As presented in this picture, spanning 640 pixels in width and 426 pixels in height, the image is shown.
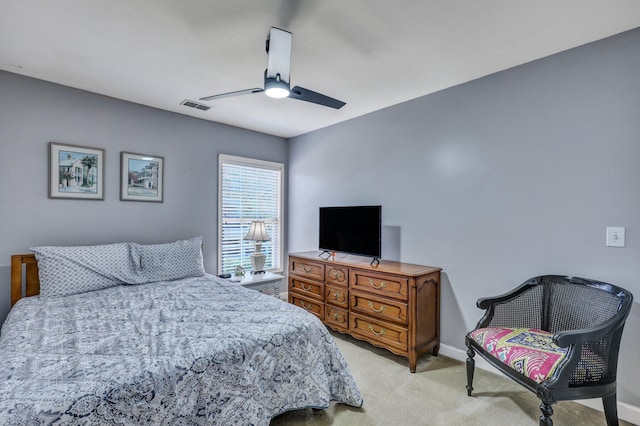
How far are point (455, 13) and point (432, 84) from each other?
1.00 m

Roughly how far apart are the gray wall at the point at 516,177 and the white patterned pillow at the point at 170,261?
6.50ft

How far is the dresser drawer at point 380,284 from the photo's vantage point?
2.66 metres

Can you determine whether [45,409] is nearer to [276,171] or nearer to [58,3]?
[58,3]

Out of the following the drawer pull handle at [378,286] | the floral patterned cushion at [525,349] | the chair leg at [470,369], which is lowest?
the chair leg at [470,369]

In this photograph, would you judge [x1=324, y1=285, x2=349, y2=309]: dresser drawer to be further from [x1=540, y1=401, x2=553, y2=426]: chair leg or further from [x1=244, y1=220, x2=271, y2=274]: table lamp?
[x1=540, y1=401, x2=553, y2=426]: chair leg

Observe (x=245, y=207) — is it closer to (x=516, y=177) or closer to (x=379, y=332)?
(x=379, y=332)

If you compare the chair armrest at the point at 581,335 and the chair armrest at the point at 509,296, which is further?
the chair armrest at the point at 509,296

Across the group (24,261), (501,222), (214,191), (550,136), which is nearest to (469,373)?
(501,222)

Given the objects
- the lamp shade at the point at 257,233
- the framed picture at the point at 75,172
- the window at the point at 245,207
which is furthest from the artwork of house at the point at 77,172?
the lamp shade at the point at 257,233

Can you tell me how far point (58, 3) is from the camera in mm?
1753

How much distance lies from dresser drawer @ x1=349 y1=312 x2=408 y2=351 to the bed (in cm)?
79

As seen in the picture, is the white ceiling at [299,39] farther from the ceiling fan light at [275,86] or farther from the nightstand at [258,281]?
the nightstand at [258,281]

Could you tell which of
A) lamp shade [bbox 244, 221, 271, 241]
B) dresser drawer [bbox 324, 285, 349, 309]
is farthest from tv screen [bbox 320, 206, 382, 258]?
lamp shade [bbox 244, 221, 271, 241]

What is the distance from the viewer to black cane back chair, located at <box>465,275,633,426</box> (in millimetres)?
1660
